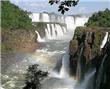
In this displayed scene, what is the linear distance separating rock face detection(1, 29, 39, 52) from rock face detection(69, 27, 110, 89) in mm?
15271

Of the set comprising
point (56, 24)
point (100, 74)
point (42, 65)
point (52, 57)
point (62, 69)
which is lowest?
point (42, 65)

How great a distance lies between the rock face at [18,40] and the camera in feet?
188

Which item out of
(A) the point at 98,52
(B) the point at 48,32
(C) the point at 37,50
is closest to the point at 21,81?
(A) the point at 98,52

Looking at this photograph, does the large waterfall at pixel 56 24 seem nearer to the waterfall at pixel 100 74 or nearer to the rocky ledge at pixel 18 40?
the rocky ledge at pixel 18 40

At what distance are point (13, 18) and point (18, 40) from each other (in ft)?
29.2

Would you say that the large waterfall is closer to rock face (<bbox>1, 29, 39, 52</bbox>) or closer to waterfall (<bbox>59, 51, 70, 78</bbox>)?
rock face (<bbox>1, 29, 39, 52</bbox>)

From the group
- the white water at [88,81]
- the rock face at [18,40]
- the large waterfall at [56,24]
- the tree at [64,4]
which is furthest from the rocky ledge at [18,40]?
the tree at [64,4]

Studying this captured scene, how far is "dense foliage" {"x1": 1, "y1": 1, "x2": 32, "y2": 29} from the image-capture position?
208 ft

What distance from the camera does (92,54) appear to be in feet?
123

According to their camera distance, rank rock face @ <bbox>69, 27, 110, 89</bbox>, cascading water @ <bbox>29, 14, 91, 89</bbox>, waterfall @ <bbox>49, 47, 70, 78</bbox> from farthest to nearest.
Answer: waterfall @ <bbox>49, 47, 70, 78</bbox> → cascading water @ <bbox>29, 14, 91, 89</bbox> → rock face @ <bbox>69, 27, 110, 89</bbox>

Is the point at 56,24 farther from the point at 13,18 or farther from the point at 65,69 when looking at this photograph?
the point at 65,69

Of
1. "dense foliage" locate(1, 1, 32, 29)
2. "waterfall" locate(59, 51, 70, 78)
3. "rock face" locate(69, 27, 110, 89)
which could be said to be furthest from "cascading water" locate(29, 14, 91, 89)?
"dense foliage" locate(1, 1, 32, 29)

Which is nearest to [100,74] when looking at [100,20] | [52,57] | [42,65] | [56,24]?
[42,65]

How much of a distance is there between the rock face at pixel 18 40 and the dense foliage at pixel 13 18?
2.11 meters
